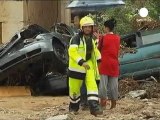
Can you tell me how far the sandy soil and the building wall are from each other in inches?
311

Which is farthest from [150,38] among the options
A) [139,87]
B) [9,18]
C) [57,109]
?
[9,18]

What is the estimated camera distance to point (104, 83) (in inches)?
345

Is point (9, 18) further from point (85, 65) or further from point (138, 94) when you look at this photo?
point (85, 65)

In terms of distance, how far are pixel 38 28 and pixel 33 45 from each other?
1648 millimetres

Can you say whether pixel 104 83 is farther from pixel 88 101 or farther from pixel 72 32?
pixel 72 32

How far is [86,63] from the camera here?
26.3 ft

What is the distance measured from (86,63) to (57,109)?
58.8 inches

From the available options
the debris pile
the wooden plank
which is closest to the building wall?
the wooden plank

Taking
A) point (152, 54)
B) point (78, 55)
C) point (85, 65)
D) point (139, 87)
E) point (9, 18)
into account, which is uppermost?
point (9, 18)

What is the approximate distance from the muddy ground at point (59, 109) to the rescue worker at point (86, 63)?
0.30 meters

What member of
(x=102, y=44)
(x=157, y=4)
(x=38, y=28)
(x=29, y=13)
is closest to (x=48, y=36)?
(x=38, y=28)

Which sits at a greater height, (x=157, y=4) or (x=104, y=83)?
(x=157, y=4)

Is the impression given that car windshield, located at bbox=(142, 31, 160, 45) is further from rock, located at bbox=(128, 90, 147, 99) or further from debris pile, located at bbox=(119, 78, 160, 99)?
rock, located at bbox=(128, 90, 147, 99)

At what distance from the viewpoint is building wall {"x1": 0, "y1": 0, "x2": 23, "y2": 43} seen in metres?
18.7
